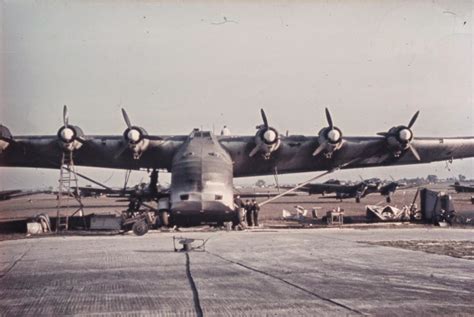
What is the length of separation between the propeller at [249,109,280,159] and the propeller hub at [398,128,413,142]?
20.1 feet

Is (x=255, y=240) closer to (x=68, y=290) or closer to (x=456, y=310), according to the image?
(x=68, y=290)

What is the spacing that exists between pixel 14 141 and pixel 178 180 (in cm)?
985

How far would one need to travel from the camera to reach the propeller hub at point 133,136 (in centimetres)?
2758

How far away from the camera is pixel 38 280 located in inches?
406

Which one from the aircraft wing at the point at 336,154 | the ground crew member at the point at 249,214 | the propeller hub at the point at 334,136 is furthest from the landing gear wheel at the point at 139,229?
the propeller hub at the point at 334,136

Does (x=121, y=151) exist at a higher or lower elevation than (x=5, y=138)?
lower

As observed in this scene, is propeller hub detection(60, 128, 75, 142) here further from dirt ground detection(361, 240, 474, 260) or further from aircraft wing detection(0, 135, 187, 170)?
dirt ground detection(361, 240, 474, 260)

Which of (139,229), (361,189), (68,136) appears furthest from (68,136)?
(361,189)

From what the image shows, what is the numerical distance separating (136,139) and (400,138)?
1301cm

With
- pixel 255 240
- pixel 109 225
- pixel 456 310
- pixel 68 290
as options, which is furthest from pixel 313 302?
pixel 109 225

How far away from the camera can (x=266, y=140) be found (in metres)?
28.3

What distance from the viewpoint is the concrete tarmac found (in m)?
7.48

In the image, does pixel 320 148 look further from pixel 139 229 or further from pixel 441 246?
pixel 441 246

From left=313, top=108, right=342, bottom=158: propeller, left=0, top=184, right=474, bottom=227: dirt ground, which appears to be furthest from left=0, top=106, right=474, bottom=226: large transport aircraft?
left=0, top=184, right=474, bottom=227: dirt ground
